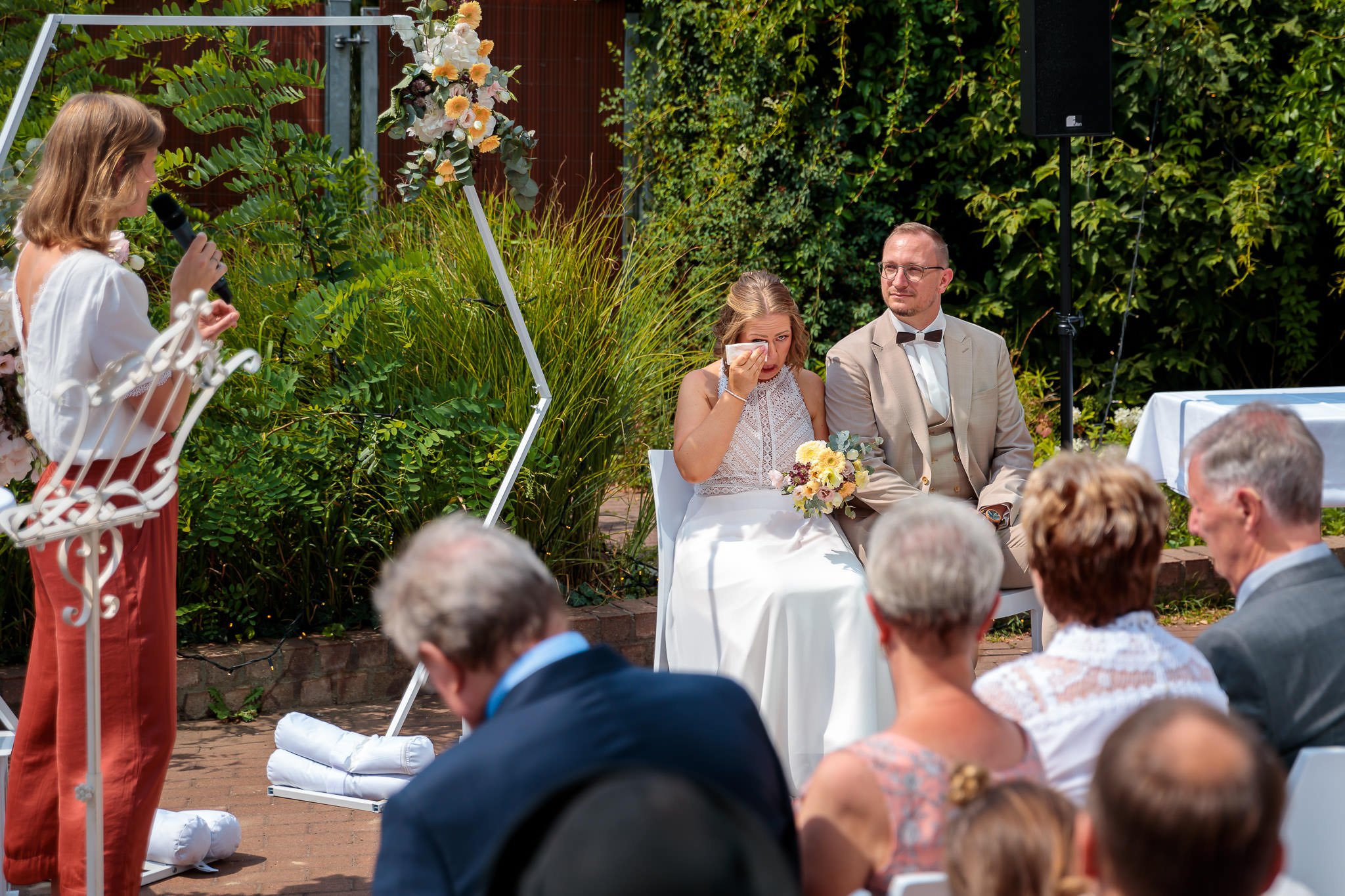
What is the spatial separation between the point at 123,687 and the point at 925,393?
93.8 inches

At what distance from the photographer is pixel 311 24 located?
11.0 ft

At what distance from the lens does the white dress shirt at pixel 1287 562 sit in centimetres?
210

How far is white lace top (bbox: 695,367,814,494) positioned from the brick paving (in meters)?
1.19

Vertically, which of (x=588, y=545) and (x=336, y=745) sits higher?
(x=588, y=545)

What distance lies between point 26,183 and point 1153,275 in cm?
587

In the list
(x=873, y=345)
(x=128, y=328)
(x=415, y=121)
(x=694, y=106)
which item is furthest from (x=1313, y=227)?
(x=128, y=328)

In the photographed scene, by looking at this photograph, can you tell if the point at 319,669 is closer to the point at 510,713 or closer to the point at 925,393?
the point at 925,393

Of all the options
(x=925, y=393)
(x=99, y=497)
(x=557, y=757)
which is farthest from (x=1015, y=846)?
(x=925, y=393)

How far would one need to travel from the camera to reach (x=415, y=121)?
3490 millimetres

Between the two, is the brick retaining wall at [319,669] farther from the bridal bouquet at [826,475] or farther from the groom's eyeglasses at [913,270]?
the groom's eyeglasses at [913,270]

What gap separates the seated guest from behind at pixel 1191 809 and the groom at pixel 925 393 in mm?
2607

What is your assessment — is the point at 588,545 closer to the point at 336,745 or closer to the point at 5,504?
the point at 336,745

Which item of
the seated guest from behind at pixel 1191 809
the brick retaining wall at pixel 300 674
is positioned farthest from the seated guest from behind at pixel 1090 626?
the brick retaining wall at pixel 300 674

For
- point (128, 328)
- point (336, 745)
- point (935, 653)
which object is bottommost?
point (336, 745)
